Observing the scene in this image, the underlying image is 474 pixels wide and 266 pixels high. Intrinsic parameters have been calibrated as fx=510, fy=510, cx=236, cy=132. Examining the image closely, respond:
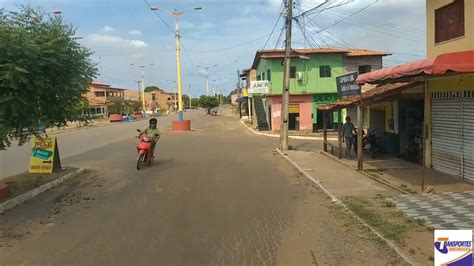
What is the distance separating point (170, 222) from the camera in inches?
343

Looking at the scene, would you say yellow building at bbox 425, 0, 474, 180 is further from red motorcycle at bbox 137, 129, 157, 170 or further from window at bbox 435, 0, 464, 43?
red motorcycle at bbox 137, 129, 157, 170

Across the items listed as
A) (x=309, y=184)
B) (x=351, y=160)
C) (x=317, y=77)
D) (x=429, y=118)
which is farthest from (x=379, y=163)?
(x=317, y=77)

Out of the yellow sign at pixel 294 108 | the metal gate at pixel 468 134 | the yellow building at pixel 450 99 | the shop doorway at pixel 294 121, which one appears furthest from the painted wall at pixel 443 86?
the shop doorway at pixel 294 121

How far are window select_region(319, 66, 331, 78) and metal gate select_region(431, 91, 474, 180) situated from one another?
89.8 ft

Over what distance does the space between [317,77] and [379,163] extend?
→ 25.2 meters

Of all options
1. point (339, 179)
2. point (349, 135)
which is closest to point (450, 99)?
point (339, 179)

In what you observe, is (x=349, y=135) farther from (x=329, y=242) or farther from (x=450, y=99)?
(x=329, y=242)

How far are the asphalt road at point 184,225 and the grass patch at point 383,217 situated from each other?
34 centimetres

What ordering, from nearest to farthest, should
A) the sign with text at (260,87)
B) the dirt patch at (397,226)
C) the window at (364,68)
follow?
the dirt patch at (397,226), the sign with text at (260,87), the window at (364,68)

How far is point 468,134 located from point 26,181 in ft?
36.5

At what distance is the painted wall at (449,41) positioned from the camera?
12289 mm

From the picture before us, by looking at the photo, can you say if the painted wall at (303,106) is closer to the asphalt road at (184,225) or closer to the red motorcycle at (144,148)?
the red motorcycle at (144,148)

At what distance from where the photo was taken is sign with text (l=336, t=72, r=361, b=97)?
17719 mm

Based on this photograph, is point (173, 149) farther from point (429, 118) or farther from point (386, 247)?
point (386, 247)
